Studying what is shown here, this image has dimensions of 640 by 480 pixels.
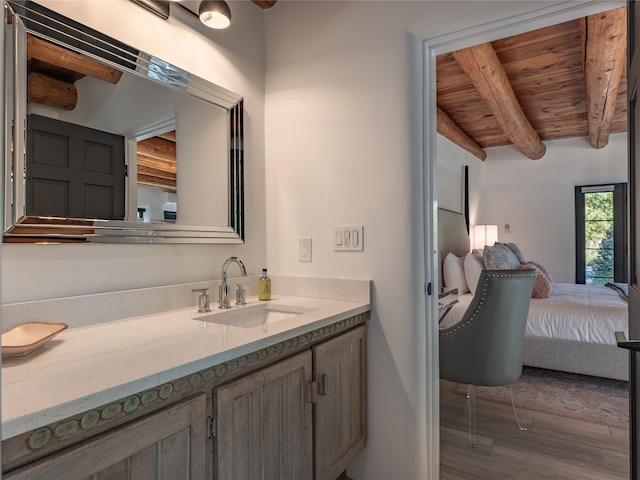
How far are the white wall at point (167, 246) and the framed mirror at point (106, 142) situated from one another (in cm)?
5

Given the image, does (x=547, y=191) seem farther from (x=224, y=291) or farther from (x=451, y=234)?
A: (x=224, y=291)

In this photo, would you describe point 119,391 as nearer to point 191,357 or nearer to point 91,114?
point 191,357

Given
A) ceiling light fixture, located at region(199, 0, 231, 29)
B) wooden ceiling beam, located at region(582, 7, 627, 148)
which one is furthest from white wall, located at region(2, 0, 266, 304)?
wooden ceiling beam, located at region(582, 7, 627, 148)

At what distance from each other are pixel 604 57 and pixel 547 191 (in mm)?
3425

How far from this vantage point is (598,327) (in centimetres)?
286

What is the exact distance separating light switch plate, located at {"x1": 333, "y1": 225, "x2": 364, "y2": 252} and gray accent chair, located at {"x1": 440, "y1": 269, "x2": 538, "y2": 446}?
81 centimetres

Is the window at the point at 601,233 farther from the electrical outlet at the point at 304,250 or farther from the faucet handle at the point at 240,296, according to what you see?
the faucet handle at the point at 240,296

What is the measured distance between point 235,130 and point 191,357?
1.22m

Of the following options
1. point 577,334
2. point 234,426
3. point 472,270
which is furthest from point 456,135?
point 234,426

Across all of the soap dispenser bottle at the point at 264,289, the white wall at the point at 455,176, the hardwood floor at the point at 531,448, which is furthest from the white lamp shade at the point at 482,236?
the soap dispenser bottle at the point at 264,289

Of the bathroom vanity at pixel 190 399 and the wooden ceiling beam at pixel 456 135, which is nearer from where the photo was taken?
the bathroom vanity at pixel 190 399

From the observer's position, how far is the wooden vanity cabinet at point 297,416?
3.50 ft

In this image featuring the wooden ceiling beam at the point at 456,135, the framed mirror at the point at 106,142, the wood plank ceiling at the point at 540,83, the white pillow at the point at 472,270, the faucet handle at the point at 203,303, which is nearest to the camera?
the framed mirror at the point at 106,142

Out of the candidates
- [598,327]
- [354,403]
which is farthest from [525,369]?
[354,403]
